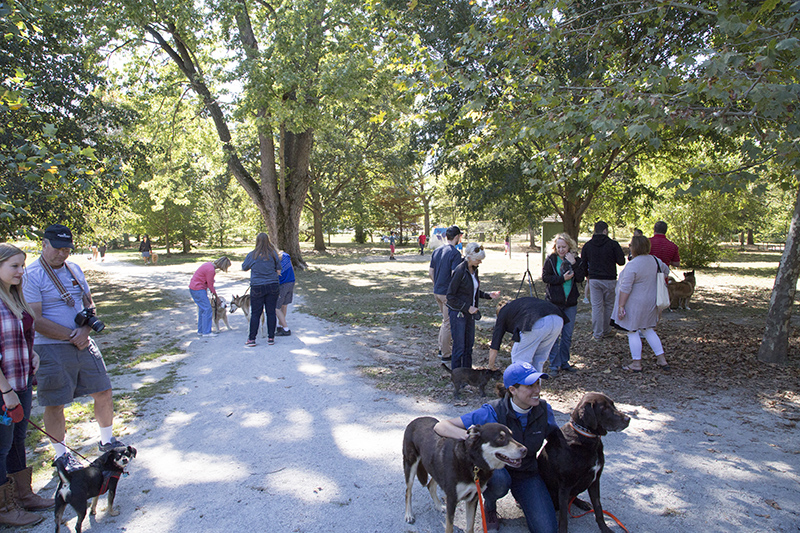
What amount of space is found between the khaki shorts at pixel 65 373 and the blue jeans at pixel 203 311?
5.05 metres

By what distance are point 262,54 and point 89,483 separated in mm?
15150

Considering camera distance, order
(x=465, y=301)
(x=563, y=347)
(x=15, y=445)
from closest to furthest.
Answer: (x=15, y=445) → (x=465, y=301) → (x=563, y=347)

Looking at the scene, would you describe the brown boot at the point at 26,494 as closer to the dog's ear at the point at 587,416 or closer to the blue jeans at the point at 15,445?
the blue jeans at the point at 15,445

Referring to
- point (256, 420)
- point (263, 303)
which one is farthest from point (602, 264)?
point (256, 420)

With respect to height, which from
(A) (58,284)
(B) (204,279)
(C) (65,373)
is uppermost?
(A) (58,284)

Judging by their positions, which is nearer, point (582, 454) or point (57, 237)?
point (582, 454)

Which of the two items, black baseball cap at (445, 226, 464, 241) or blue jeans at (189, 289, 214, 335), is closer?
black baseball cap at (445, 226, 464, 241)

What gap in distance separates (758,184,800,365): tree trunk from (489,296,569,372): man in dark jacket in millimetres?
3817

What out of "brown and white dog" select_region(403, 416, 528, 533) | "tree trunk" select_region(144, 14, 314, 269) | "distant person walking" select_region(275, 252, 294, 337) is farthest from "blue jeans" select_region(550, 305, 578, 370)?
"tree trunk" select_region(144, 14, 314, 269)

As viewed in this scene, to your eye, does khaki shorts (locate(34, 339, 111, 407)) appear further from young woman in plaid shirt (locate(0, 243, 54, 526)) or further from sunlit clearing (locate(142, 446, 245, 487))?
sunlit clearing (locate(142, 446, 245, 487))

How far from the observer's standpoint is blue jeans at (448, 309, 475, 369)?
602 centimetres

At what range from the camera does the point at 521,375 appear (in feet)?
10.5

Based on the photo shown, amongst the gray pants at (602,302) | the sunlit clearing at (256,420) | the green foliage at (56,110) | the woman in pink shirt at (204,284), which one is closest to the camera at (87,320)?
the sunlit clearing at (256,420)

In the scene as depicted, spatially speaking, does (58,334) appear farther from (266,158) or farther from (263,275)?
(266,158)
